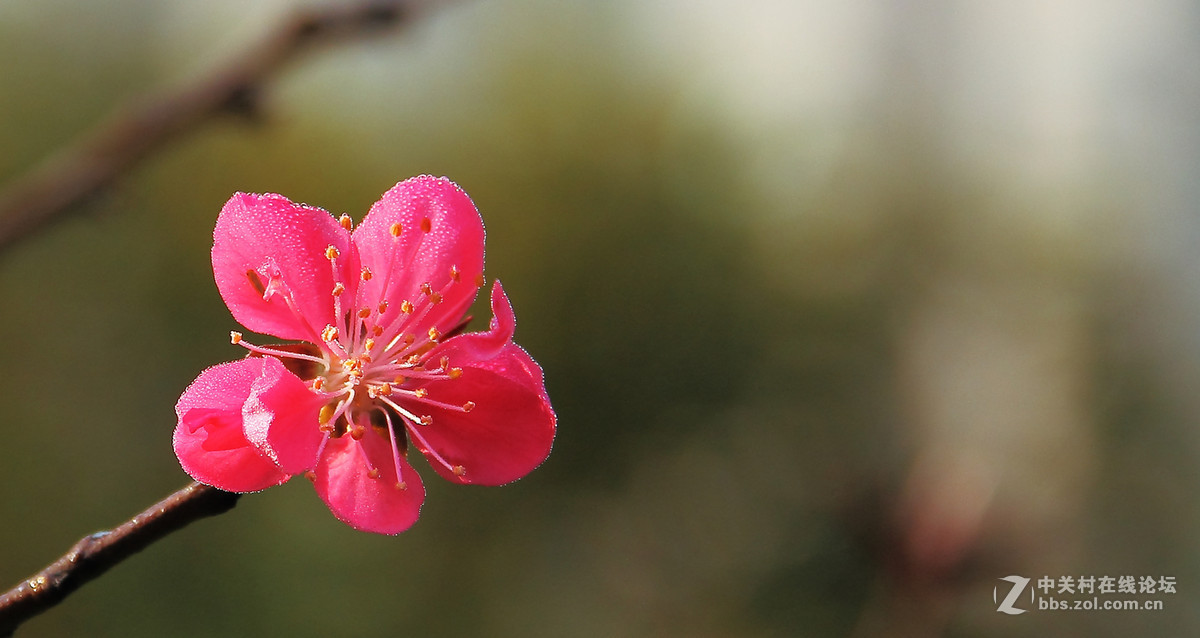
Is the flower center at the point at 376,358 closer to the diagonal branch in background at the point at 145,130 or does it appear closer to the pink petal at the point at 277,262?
the pink petal at the point at 277,262

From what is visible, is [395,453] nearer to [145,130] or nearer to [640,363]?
[145,130]

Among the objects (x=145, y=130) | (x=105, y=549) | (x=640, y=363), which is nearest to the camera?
(x=105, y=549)

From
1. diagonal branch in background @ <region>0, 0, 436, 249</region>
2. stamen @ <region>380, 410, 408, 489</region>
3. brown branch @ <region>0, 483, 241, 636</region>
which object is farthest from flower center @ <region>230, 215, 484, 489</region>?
diagonal branch in background @ <region>0, 0, 436, 249</region>

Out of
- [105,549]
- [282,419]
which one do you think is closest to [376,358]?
[282,419]

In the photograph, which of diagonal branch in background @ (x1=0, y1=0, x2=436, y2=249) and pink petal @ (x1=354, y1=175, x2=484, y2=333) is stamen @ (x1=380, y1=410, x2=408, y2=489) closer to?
pink petal @ (x1=354, y1=175, x2=484, y2=333)

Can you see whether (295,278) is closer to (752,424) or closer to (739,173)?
(752,424)

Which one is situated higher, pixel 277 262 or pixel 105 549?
pixel 277 262
